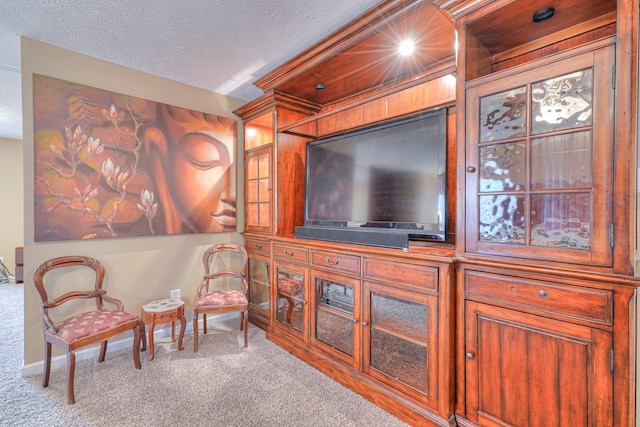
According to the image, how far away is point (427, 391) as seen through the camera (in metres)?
1.70

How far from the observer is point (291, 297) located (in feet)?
8.67

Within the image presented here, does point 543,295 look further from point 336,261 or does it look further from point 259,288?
point 259,288

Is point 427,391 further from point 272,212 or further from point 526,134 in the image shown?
point 272,212

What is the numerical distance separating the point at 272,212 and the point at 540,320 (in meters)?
2.31

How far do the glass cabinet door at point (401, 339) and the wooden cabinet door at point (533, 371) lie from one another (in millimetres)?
197

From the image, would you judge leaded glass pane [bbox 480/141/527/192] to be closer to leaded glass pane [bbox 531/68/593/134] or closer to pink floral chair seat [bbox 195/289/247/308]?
leaded glass pane [bbox 531/68/593/134]

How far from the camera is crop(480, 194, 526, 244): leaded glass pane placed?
1433 mm

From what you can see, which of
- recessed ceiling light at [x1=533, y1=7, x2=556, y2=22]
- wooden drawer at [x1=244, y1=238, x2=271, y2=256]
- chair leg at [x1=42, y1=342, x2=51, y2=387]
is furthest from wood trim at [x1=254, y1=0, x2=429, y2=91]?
chair leg at [x1=42, y1=342, x2=51, y2=387]

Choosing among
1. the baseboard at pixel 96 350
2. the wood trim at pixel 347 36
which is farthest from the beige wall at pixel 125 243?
the wood trim at pixel 347 36

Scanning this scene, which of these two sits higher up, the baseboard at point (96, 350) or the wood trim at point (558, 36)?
the wood trim at point (558, 36)

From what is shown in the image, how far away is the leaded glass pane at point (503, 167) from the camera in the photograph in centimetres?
143

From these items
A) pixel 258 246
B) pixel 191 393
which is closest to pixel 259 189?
pixel 258 246

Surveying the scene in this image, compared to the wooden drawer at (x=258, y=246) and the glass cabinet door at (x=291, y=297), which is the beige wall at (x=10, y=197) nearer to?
the wooden drawer at (x=258, y=246)

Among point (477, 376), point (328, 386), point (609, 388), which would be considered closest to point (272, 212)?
point (328, 386)
